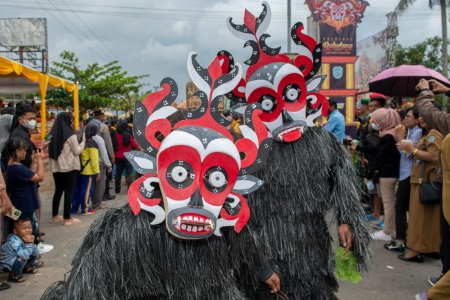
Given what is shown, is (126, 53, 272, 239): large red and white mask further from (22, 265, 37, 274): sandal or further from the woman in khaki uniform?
(22, 265, 37, 274): sandal

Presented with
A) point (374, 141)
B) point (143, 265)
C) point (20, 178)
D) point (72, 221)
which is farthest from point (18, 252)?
point (374, 141)

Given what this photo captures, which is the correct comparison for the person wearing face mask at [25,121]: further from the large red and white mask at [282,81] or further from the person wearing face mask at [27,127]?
the large red and white mask at [282,81]

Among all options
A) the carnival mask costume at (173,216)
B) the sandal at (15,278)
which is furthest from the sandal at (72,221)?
the carnival mask costume at (173,216)

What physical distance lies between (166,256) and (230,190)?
0.37 m

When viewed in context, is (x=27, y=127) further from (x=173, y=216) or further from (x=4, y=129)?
(x=173, y=216)

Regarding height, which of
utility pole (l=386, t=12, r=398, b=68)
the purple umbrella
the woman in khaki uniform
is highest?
utility pole (l=386, t=12, r=398, b=68)

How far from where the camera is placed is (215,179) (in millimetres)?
1479

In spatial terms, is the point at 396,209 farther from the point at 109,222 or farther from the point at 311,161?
the point at 109,222

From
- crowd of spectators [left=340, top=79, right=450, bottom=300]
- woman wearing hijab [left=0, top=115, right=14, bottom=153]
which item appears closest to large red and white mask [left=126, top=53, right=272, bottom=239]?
crowd of spectators [left=340, top=79, right=450, bottom=300]

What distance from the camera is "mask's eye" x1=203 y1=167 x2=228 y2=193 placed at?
4.85ft

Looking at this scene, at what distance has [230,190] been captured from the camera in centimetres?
153

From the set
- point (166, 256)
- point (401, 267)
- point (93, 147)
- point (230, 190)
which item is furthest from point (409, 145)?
point (93, 147)

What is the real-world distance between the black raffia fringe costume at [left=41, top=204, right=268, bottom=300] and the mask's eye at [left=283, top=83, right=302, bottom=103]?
871mm

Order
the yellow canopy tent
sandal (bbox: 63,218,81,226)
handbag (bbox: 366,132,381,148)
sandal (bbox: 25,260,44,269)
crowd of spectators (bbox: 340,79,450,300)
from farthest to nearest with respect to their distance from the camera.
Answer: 1. the yellow canopy tent
2. sandal (bbox: 63,218,81,226)
3. handbag (bbox: 366,132,381,148)
4. sandal (bbox: 25,260,44,269)
5. crowd of spectators (bbox: 340,79,450,300)
